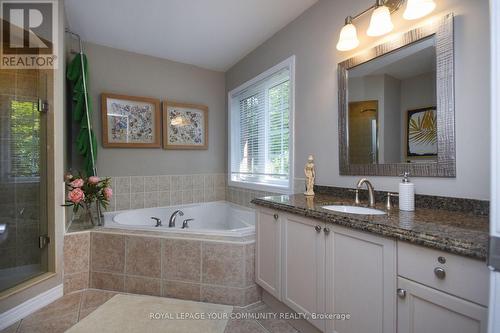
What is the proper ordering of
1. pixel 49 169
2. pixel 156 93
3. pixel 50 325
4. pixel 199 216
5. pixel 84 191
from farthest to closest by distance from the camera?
pixel 199 216, pixel 156 93, pixel 84 191, pixel 49 169, pixel 50 325

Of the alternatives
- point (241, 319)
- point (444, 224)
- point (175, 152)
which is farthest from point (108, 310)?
point (444, 224)

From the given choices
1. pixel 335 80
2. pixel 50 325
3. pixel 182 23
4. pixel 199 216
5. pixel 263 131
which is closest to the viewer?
pixel 50 325

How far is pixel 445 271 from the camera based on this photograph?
841mm

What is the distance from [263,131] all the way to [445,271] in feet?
7.26

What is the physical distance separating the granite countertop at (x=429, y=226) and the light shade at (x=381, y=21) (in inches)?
42.0

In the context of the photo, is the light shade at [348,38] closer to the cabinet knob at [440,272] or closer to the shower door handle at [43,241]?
the cabinet knob at [440,272]

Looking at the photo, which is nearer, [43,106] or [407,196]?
[407,196]

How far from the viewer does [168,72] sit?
314 cm

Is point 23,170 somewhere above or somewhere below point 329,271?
above

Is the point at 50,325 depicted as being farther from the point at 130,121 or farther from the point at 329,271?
the point at 130,121

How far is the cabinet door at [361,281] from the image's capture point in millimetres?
1011

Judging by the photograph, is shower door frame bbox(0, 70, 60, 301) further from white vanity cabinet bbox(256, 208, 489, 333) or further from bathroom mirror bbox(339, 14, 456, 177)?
bathroom mirror bbox(339, 14, 456, 177)

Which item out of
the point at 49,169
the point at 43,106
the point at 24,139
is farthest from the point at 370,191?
the point at 24,139

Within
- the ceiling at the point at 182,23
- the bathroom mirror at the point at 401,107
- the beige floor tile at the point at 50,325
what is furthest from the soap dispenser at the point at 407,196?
the beige floor tile at the point at 50,325
